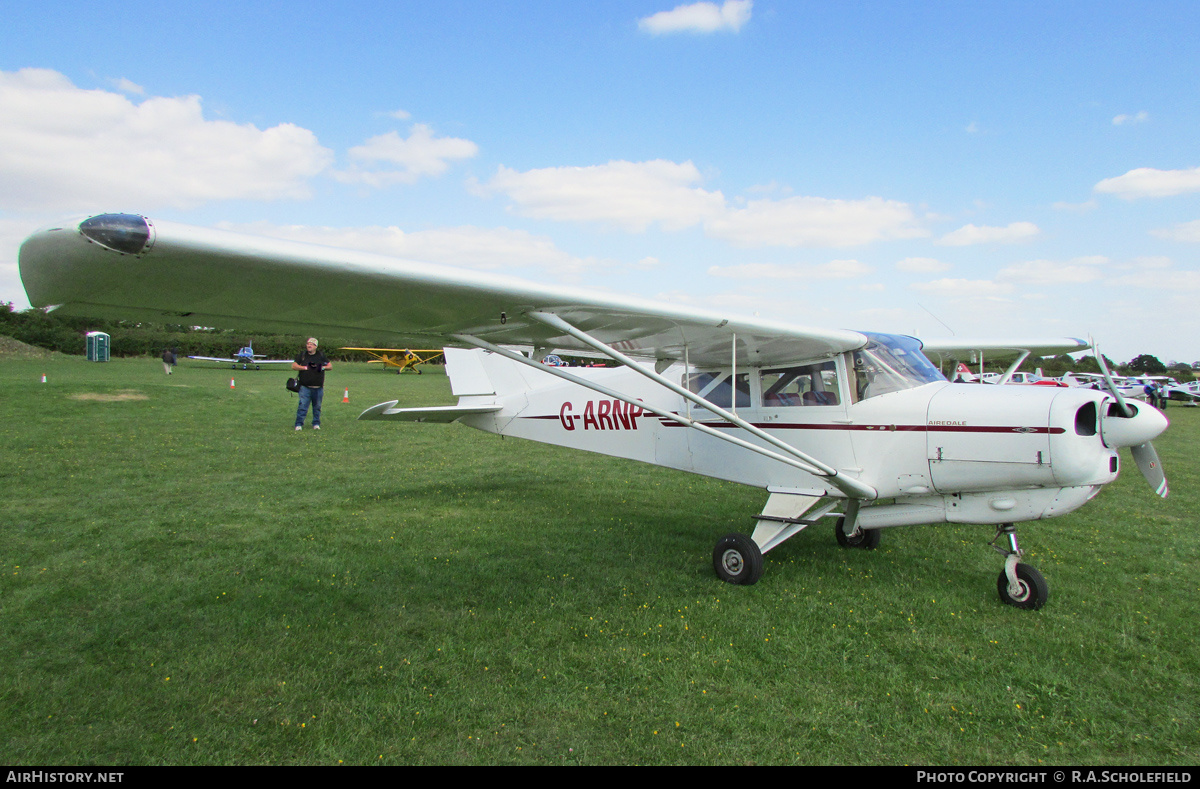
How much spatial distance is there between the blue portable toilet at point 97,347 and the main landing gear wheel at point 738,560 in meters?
45.6

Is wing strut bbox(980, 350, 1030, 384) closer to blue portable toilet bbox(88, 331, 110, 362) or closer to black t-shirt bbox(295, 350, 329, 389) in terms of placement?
black t-shirt bbox(295, 350, 329, 389)

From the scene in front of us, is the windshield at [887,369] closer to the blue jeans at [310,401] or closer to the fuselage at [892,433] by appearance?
the fuselage at [892,433]

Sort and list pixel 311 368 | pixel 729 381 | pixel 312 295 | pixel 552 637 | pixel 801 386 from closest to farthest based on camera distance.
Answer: pixel 312 295
pixel 552 637
pixel 801 386
pixel 729 381
pixel 311 368

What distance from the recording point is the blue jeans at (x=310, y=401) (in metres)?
12.9

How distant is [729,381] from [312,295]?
12.4 ft

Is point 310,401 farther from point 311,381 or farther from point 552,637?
point 552,637

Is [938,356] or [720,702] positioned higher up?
[938,356]

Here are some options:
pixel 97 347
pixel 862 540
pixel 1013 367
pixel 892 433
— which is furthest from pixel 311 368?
pixel 97 347

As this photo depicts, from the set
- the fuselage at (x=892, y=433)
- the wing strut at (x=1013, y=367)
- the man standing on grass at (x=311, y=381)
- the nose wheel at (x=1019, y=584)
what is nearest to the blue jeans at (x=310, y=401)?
the man standing on grass at (x=311, y=381)

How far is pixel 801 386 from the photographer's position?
5422 millimetres
